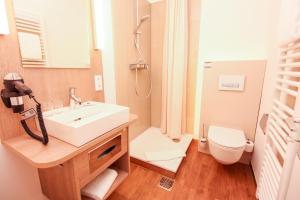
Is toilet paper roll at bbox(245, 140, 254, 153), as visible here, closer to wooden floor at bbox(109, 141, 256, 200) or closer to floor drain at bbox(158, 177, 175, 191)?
wooden floor at bbox(109, 141, 256, 200)

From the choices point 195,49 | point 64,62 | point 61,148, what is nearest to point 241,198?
point 61,148

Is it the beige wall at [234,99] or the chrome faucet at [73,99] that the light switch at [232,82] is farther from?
the chrome faucet at [73,99]

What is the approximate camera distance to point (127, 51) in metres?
1.76

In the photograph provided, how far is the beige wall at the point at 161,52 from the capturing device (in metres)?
2.00

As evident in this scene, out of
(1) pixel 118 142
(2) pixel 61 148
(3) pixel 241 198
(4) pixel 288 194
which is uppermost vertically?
(2) pixel 61 148

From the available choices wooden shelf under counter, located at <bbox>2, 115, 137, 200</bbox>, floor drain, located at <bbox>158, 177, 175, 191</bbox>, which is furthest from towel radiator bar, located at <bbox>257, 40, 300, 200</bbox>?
wooden shelf under counter, located at <bbox>2, 115, 137, 200</bbox>

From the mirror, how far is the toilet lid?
144 cm

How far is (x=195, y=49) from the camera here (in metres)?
2.07

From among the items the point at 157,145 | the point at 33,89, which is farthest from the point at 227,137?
the point at 33,89

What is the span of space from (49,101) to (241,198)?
179 centimetres

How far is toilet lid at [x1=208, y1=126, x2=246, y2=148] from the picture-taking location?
1.43 m

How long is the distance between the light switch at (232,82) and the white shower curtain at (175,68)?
0.50 metres

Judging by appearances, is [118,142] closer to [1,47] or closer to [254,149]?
[1,47]

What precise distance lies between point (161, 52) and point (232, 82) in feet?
3.60
